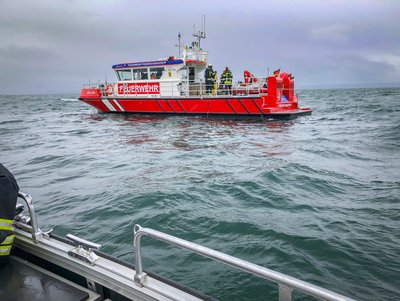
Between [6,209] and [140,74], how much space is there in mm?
15215

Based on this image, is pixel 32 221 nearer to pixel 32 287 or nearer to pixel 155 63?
pixel 32 287

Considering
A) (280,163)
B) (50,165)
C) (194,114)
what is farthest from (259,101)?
(50,165)

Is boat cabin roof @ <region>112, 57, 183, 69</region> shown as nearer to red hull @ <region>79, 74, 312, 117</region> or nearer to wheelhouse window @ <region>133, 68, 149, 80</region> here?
wheelhouse window @ <region>133, 68, 149, 80</region>

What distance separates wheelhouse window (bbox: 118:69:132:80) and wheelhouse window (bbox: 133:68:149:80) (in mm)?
292

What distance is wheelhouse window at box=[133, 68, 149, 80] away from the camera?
16155mm

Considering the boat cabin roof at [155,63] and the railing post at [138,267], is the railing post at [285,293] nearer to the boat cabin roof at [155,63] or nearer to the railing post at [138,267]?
the railing post at [138,267]

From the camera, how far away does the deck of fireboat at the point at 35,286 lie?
1747 mm

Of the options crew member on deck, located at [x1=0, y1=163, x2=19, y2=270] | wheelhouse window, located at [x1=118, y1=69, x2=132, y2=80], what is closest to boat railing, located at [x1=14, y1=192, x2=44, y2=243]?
crew member on deck, located at [x1=0, y1=163, x2=19, y2=270]

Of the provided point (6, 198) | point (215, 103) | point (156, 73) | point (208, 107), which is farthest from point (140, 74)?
point (6, 198)

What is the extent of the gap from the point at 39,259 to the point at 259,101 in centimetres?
1243

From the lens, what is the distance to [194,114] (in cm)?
1532

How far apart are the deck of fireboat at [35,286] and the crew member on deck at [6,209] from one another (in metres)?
0.12

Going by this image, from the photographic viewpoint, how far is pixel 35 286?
183 cm

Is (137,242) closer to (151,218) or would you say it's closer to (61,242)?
(61,242)
